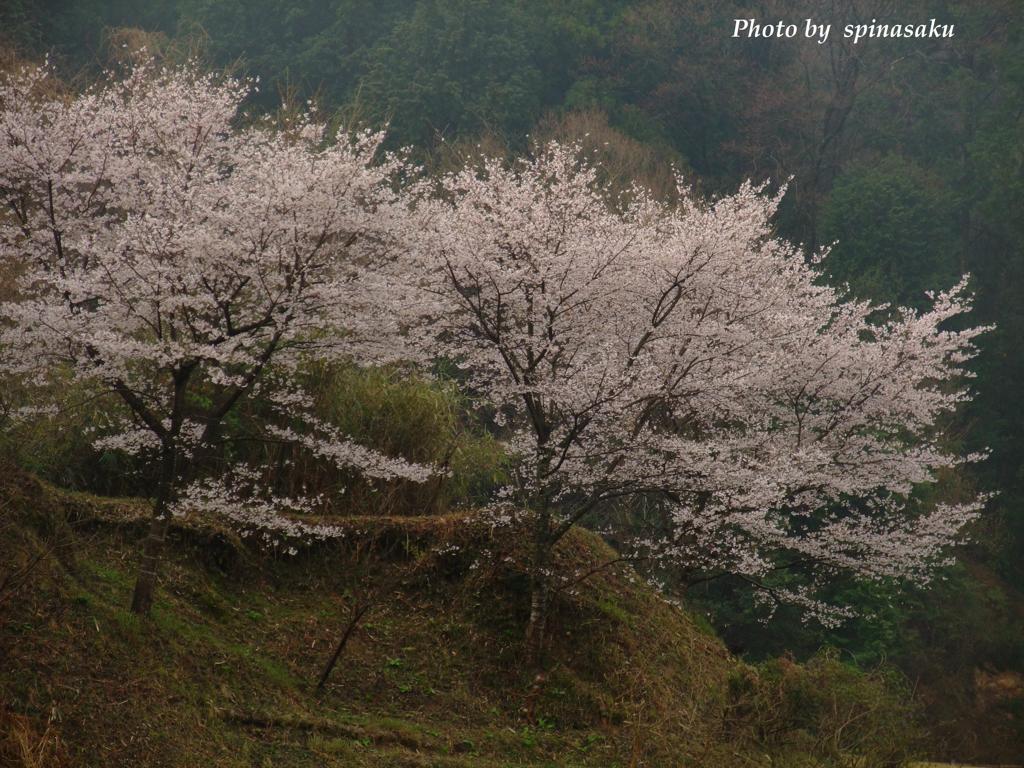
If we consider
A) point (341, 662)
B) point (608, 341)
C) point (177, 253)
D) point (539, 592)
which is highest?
point (608, 341)

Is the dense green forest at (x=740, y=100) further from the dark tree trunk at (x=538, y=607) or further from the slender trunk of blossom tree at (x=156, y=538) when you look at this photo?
the slender trunk of blossom tree at (x=156, y=538)

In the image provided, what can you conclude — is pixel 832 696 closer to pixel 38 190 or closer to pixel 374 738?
pixel 374 738

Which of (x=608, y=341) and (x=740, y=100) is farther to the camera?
(x=740, y=100)

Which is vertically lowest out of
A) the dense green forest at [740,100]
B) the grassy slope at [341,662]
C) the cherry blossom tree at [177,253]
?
the grassy slope at [341,662]

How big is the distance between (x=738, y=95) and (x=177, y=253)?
2533cm

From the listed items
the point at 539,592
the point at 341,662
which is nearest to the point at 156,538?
the point at 341,662

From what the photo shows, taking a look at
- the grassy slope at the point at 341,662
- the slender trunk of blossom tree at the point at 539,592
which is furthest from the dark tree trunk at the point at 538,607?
the grassy slope at the point at 341,662

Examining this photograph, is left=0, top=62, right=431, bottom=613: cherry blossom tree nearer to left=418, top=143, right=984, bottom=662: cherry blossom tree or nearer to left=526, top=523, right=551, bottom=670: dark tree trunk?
left=418, top=143, right=984, bottom=662: cherry blossom tree

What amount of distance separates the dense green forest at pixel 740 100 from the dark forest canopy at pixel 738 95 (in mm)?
66

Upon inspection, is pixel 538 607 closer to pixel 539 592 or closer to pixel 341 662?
pixel 539 592

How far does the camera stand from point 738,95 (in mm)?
29062

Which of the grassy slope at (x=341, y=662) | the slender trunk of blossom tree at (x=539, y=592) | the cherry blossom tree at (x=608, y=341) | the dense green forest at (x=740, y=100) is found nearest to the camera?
the grassy slope at (x=341, y=662)

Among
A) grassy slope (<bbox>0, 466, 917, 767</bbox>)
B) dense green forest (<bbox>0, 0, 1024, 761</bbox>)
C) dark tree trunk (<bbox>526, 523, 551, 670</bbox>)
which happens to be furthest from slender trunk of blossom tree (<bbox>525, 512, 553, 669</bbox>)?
dense green forest (<bbox>0, 0, 1024, 761</bbox>)

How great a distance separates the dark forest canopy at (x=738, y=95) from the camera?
25250 mm
